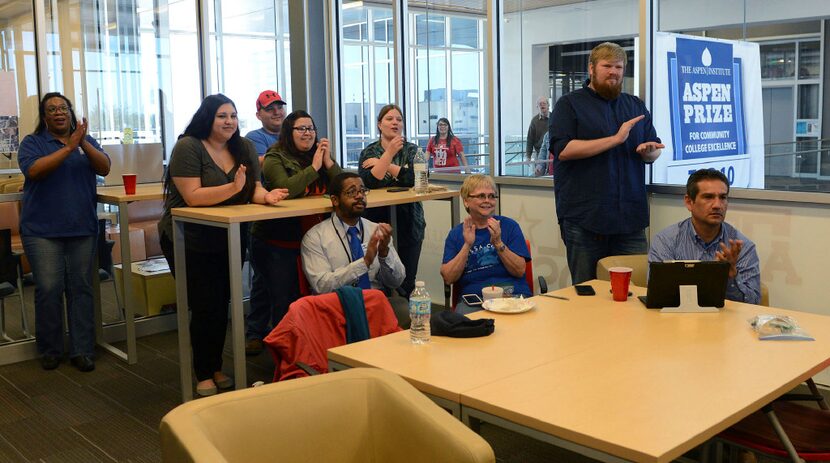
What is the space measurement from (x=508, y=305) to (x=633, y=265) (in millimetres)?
1049

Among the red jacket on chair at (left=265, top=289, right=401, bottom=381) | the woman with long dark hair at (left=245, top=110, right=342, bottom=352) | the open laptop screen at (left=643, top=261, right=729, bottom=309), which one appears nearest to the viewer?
the red jacket on chair at (left=265, top=289, right=401, bottom=381)

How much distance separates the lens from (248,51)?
731 cm

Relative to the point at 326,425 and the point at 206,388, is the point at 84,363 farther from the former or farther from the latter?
the point at 326,425

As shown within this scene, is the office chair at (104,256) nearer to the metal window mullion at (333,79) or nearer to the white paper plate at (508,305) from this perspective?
the metal window mullion at (333,79)

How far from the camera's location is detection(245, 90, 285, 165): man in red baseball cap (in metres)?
5.66

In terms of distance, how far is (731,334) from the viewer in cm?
269

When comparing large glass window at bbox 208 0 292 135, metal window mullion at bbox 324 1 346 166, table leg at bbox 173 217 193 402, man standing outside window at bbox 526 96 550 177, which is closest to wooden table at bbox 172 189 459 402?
table leg at bbox 173 217 193 402

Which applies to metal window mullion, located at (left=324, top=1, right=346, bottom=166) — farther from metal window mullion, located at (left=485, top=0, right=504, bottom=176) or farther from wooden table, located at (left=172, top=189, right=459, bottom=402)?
wooden table, located at (left=172, top=189, right=459, bottom=402)

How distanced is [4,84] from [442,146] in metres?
3.24

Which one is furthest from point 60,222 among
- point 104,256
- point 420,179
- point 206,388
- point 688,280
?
point 688,280

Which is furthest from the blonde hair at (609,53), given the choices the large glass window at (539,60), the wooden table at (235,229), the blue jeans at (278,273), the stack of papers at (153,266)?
the stack of papers at (153,266)

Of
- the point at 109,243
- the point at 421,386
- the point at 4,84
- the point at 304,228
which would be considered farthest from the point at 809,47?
the point at 4,84

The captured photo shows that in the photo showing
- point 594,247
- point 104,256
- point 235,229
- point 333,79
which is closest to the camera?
point 235,229

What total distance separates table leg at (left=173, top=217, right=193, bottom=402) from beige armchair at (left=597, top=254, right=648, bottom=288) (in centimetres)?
209
